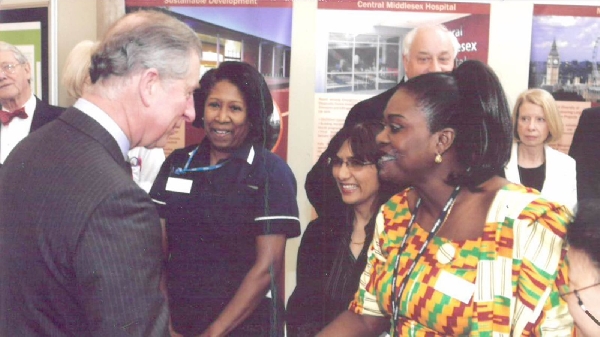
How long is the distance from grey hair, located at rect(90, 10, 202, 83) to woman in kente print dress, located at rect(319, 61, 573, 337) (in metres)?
0.55

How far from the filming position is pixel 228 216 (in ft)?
5.98

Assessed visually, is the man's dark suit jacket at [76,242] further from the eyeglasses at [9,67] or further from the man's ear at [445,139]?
the eyeglasses at [9,67]

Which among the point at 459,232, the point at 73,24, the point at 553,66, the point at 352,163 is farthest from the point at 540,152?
the point at 73,24

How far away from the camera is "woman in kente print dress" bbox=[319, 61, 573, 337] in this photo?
1131mm

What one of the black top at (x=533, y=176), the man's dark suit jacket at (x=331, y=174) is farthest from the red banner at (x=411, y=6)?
the black top at (x=533, y=176)

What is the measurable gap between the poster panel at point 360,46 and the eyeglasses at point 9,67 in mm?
1308

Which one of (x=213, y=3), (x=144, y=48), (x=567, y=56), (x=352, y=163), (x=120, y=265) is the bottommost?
(x=120, y=265)

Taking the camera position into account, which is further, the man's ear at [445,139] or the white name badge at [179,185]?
the white name badge at [179,185]

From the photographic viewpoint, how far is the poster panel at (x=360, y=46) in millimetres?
2037

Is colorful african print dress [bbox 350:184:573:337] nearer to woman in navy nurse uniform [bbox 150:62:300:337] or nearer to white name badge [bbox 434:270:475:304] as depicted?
white name badge [bbox 434:270:475:304]

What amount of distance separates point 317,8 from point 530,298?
145 centimetres

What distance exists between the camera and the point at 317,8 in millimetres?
2139

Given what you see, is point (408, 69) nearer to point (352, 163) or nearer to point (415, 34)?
point (415, 34)

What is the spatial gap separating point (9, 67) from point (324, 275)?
1632mm
